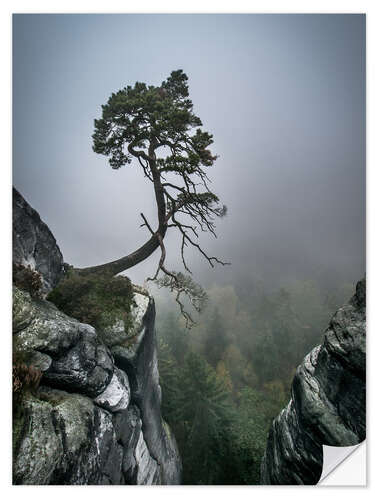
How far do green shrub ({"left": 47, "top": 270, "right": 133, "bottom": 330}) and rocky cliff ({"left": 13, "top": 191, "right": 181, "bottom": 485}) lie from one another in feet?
0.95

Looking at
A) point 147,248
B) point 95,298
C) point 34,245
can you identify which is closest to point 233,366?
point 147,248

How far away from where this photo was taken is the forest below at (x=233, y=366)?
29.2ft

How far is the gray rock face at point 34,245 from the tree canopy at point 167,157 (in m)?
0.90

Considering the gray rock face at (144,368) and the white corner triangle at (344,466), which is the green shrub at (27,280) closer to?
the gray rock face at (144,368)

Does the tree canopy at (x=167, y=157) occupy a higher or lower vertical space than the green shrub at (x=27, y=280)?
higher

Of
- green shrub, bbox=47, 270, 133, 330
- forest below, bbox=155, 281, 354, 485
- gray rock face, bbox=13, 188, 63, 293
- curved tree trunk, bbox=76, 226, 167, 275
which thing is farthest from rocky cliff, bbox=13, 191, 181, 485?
forest below, bbox=155, 281, 354, 485

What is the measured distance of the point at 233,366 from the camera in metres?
22.4

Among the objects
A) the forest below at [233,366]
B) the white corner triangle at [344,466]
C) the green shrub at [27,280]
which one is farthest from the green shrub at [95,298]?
the white corner triangle at [344,466]

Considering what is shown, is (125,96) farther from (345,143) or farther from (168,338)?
(168,338)

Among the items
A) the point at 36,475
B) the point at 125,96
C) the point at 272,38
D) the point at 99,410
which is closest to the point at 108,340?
the point at 99,410

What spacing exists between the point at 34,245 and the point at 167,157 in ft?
12.0

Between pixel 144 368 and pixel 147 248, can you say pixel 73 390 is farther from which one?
pixel 147 248

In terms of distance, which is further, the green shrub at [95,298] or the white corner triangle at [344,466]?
the green shrub at [95,298]
